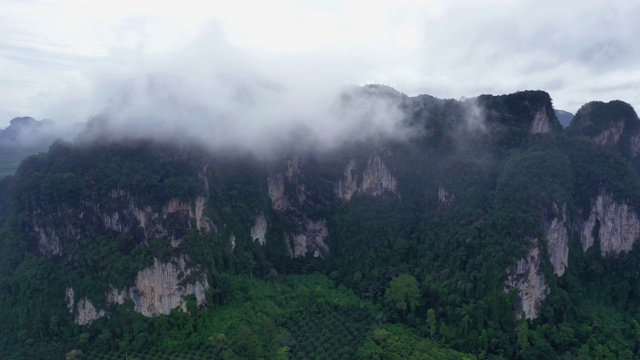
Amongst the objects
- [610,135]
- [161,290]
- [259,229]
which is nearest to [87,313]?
[161,290]

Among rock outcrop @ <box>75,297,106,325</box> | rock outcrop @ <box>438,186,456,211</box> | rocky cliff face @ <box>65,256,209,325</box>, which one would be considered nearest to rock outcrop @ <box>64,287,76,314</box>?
rocky cliff face @ <box>65,256,209,325</box>

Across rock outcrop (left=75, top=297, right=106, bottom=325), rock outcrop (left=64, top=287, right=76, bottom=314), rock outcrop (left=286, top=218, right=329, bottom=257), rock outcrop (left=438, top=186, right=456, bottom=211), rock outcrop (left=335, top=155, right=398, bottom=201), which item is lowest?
rock outcrop (left=75, top=297, right=106, bottom=325)

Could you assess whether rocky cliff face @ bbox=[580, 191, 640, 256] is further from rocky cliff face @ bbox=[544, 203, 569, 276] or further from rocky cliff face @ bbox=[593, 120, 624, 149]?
rocky cliff face @ bbox=[593, 120, 624, 149]

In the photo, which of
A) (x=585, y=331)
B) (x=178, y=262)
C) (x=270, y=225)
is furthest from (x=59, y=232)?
(x=585, y=331)

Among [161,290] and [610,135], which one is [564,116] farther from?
[161,290]

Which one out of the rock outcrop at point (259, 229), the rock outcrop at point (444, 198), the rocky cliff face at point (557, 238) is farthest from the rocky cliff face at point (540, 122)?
the rock outcrop at point (259, 229)

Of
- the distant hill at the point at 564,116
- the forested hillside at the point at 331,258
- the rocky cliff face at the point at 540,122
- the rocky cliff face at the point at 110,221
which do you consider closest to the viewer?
the forested hillside at the point at 331,258

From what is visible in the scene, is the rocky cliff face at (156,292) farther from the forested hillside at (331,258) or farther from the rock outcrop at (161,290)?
the forested hillside at (331,258)
